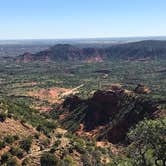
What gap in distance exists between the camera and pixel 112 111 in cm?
9388

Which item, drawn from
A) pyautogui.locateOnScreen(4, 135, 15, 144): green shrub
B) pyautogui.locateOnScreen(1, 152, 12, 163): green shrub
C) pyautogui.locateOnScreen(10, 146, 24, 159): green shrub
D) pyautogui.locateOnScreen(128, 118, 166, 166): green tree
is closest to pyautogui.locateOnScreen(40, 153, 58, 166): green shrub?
pyautogui.locateOnScreen(10, 146, 24, 159): green shrub

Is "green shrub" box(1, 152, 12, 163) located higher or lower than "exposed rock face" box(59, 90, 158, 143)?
higher

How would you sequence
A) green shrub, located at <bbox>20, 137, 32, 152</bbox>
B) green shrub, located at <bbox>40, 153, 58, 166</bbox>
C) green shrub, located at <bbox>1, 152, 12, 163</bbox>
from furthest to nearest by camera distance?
1. green shrub, located at <bbox>20, 137, 32, 152</bbox>
2. green shrub, located at <bbox>40, 153, 58, 166</bbox>
3. green shrub, located at <bbox>1, 152, 12, 163</bbox>

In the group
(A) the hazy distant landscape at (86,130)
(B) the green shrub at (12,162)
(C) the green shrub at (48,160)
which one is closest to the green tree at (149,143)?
(A) the hazy distant landscape at (86,130)

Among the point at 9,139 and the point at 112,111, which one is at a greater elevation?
the point at 9,139

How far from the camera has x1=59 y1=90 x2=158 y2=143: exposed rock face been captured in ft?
270

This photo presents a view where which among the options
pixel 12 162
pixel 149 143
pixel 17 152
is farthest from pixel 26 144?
pixel 149 143

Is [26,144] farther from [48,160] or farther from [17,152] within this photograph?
[48,160]

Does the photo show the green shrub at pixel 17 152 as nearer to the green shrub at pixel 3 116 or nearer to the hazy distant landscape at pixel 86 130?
the hazy distant landscape at pixel 86 130

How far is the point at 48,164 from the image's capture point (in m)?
42.3

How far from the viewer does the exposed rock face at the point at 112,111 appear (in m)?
82.4

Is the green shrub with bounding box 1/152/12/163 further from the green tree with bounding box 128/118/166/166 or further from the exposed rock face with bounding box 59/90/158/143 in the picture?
the exposed rock face with bounding box 59/90/158/143

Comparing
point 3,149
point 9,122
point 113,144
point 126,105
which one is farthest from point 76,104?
point 3,149

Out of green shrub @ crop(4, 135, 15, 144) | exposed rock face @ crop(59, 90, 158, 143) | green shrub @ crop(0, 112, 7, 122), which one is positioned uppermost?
green shrub @ crop(0, 112, 7, 122)
